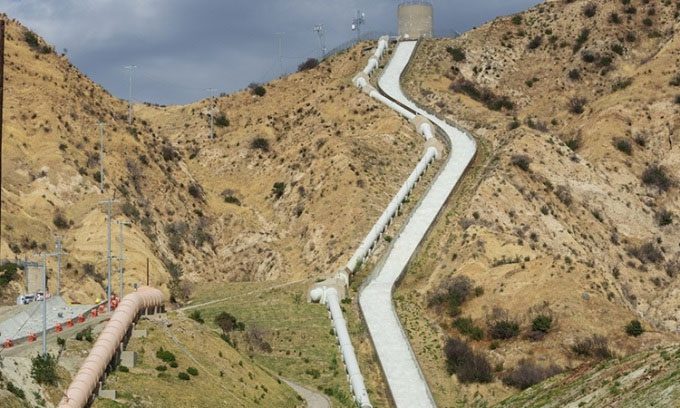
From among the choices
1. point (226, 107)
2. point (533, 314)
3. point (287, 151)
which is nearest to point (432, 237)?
point (533, 314)

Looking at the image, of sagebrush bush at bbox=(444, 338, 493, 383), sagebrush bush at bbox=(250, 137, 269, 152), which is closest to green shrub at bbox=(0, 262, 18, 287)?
sagebrush bush at bbox=(444, 338, 493, 383)

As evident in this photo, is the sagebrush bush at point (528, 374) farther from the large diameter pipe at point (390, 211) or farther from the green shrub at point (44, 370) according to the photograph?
the green shrub at point (44, 370)

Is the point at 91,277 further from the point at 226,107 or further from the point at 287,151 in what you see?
the point at 226,107

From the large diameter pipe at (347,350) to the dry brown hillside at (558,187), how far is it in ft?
12.6

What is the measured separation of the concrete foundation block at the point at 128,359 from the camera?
47.5m

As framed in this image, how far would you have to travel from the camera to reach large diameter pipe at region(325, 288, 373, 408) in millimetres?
54716

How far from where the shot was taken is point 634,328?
59656mm

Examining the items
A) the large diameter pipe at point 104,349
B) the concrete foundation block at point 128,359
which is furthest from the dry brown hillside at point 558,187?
the concrete foundation block at point 128,359

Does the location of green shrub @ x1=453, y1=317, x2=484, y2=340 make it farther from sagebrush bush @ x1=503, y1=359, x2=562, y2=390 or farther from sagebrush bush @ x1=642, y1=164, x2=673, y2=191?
sagebrush bush @ x1=642, y1=164, x2=673, y2=191

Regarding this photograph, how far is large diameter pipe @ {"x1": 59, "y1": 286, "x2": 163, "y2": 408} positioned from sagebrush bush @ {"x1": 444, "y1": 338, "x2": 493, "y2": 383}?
15195 millimetres

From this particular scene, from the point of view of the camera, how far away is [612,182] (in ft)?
310

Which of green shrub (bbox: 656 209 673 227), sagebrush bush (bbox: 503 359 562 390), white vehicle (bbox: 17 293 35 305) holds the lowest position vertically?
sagebrush bush (bbox: 503 359 562 390)

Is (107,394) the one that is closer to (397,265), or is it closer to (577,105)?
(397,265)

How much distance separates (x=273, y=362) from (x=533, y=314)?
13810 mm
